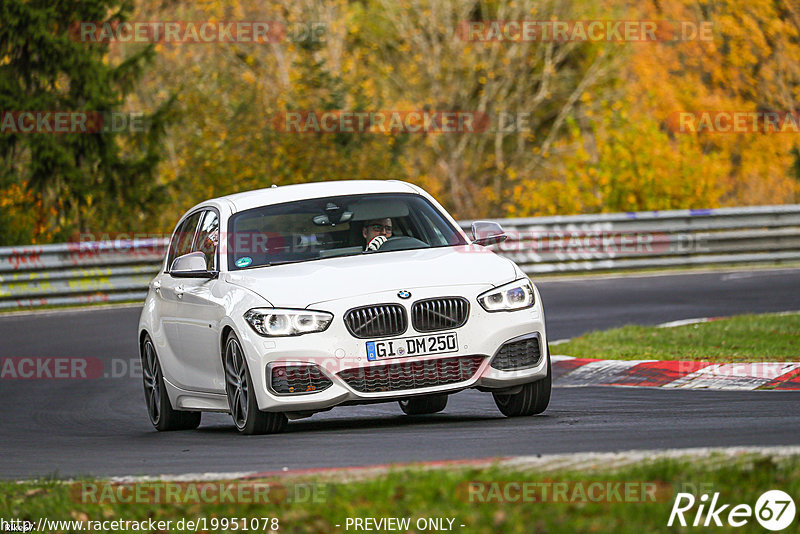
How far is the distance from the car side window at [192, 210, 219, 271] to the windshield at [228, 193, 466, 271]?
0.22 metres

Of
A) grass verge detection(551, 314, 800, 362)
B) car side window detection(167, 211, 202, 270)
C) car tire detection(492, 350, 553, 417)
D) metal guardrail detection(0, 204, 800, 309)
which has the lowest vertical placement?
metal guardrail detection(0, 204, 800, 309)

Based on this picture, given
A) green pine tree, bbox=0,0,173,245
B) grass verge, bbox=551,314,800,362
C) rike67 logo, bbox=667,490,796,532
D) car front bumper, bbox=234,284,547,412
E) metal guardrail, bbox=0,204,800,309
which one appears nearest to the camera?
rike67 logo, bbox=667,490,796,532

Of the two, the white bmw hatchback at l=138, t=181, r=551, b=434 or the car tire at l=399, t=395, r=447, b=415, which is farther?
the car tire at l=399, t=395, r=447, b=415

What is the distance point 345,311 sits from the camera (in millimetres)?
9070

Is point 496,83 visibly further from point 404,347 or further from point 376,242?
point 404,347

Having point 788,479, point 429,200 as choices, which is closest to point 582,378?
point 429,200

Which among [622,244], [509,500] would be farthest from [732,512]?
[622,244]

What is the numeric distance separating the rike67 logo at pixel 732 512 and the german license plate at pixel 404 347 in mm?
3638

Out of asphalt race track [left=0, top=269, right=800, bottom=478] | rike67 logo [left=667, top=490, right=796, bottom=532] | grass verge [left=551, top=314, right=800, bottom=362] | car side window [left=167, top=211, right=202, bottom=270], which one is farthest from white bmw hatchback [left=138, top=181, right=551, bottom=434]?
rike67 logo [left=667, top=490, right=796, bottom=532]

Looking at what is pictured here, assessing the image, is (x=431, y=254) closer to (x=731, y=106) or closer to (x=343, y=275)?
(x=343, y=275)

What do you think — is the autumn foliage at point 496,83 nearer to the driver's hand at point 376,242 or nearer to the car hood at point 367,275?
the driver's hand at point 376,242

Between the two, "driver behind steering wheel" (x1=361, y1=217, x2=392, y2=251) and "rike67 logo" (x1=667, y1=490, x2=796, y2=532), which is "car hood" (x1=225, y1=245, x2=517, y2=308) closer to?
"driver behind steering wheel" (x1=361, y1=217, x2=392, y2=251)

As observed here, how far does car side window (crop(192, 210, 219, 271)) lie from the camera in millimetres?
10734

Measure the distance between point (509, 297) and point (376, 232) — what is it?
4.63 ft
